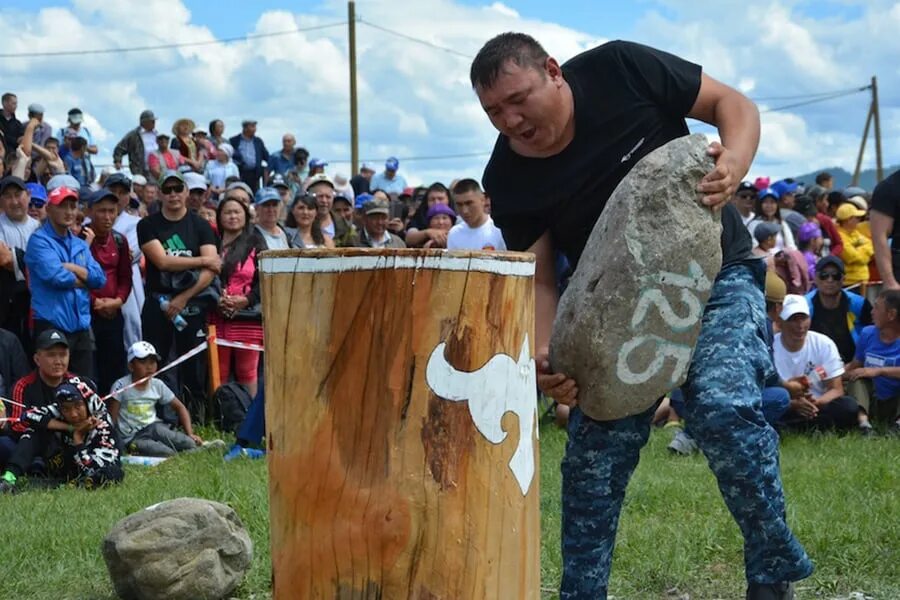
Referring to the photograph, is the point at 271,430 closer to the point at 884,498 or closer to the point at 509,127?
the point at 509,127

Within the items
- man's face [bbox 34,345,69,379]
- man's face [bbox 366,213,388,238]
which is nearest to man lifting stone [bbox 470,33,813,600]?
man's face [bbox 34,345,69,379]

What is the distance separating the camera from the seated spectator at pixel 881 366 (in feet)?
31.3

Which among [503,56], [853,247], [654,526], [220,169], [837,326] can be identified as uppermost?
[503,56]

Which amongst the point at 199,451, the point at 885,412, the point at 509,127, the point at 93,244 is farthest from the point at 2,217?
the point at 885,412

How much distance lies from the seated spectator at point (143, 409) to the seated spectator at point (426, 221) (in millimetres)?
2968

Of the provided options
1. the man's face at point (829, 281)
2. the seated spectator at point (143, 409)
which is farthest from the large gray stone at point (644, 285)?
the man's face at point (829, 281)

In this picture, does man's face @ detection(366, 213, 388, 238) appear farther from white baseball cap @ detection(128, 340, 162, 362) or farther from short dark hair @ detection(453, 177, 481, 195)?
white baseball cap @ detection(128, 340, 162, 362)

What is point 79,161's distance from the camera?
46.8ft

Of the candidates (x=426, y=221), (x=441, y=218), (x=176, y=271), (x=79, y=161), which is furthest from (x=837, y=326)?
(x=79, y=161)

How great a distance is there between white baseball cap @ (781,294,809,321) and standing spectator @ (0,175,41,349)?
19.5ft

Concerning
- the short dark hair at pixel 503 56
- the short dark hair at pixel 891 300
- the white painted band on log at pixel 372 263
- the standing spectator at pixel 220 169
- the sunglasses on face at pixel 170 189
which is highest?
the short dark hair at pixel 503 56

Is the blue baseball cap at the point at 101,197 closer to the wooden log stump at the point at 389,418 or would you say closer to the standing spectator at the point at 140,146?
the standing spectator at the point at 140,146

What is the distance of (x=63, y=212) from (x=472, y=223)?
3.28 metres

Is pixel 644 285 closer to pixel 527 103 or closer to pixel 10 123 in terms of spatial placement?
pixel 527 103
